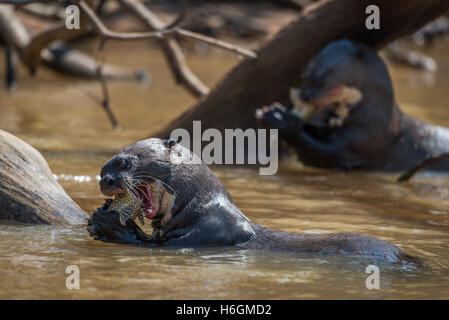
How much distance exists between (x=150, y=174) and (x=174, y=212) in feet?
0.62

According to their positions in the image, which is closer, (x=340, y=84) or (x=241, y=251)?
(x=241, y=251)

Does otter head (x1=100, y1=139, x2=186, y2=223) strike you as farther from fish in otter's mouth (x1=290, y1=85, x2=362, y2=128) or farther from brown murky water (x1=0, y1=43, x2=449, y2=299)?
fish in otter's mouth (x1=290, y1=85, x2=362, y2=128)

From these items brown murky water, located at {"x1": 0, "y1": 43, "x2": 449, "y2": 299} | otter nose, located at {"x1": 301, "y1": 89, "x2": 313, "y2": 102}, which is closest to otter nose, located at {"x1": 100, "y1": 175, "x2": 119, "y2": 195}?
brown murky water, located at {"x1": 0, "y1": 43, "x2": 449, "y2": 299}

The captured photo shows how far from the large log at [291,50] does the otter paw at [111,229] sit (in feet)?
8.14

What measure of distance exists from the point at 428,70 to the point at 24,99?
22.2 feet

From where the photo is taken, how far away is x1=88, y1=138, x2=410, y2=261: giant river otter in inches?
135

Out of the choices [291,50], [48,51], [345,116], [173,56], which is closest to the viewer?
[345,116]

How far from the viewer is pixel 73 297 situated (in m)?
2.75

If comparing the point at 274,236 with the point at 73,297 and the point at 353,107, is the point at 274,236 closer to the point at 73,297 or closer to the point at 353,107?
the point at 73,297

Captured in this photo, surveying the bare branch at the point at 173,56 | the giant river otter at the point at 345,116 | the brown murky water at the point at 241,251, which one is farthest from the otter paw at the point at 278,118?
the bare branch at the point at 173,56

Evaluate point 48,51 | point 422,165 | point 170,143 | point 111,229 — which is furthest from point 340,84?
point 48,51

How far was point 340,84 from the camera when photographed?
5.60 meters

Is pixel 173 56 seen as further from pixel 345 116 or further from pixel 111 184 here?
pixel 111 184
